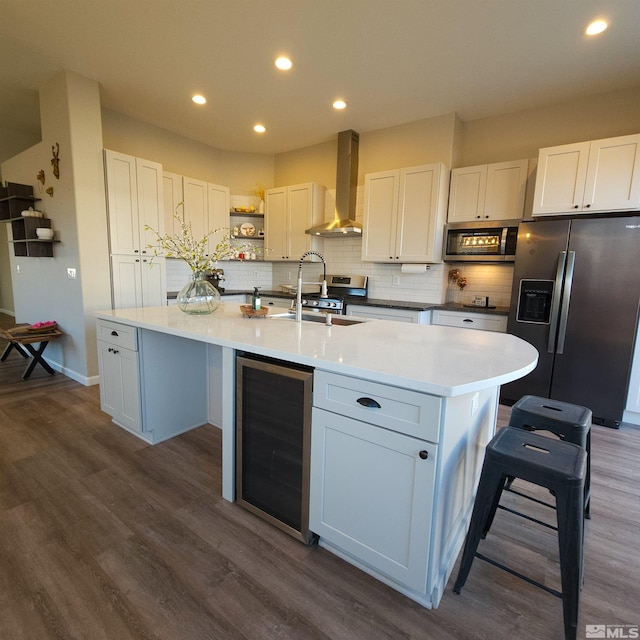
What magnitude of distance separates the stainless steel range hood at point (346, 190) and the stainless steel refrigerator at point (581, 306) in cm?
200

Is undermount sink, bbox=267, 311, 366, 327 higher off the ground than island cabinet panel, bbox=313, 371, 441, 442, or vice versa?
undermount sink, bbox=267, 311, 366, 327

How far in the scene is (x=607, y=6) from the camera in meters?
2.22

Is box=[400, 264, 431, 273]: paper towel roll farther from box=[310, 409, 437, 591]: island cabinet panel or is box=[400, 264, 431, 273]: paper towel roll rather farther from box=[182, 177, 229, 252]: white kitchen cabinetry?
box=[310, 409, 437, 591]: island cabinet panel

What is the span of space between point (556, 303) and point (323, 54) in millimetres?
2925

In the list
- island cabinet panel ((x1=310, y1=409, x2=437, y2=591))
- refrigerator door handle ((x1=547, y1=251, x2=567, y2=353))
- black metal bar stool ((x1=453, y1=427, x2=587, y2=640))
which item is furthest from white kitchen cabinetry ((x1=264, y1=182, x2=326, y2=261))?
black metal bar stool ((x1=453, y1=427, x2=587, y2=640))

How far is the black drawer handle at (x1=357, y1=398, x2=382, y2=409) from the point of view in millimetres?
1291

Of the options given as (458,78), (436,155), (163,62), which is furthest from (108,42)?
(436,155)

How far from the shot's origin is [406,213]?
396 cm

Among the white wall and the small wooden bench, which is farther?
the small wooden bench

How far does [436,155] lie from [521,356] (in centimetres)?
321

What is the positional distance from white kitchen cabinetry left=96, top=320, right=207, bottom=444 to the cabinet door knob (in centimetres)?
168

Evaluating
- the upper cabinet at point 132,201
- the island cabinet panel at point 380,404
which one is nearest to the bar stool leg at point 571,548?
the island cabinet panel at point 380,404

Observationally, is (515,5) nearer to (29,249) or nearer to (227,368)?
(227,368)

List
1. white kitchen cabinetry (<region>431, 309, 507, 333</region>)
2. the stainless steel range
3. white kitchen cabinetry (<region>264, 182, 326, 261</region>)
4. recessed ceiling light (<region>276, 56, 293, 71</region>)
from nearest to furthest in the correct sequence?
recessed ceiling light (<region>276, 56, 293, 71</region>)
white kitchen cabinetry (<region>431, 309, 507, 333</region>)
the stainless steel range
white kitchen cabinetry (<region>264, 182, 326, 261</region>)
